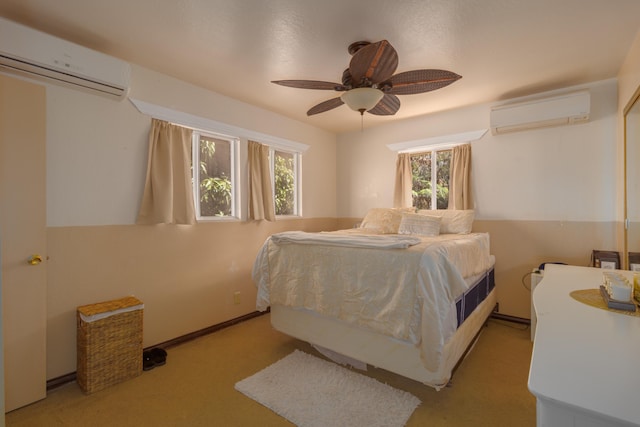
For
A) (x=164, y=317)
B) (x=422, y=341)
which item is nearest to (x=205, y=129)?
(x=164, y=317)

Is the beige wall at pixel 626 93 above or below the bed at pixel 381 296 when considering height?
above

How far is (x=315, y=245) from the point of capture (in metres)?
2.26

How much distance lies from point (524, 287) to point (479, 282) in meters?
0.92

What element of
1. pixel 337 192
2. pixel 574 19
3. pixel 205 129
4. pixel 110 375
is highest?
pixel 574 19

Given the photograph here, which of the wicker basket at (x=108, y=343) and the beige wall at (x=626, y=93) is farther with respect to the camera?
the beige wall at (x=626, y=93)

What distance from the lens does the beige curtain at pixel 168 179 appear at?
2492mm

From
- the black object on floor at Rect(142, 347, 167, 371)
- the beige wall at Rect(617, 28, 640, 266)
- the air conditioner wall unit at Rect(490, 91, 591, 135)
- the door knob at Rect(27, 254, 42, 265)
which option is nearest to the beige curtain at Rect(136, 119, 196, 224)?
the door knob at Rect(27, 254, 42, 265)

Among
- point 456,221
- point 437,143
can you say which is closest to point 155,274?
point 456,221

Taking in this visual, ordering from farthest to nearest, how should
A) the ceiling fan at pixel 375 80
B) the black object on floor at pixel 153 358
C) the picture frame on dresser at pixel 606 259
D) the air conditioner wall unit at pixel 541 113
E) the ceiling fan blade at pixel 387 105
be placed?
the air conditioner wall unit at pixel 541 113 < the picture frame on dresser at pixel 606 259 < the ceiling fan blade at pixel 387 105 < the black object on floor at pixel 153 358 < the ceiling fan at pixel 375 80

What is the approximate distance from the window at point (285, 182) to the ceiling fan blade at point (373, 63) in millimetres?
2029

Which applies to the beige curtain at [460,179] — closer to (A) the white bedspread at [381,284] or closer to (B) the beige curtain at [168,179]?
(A) the white bedspread at [381,284]

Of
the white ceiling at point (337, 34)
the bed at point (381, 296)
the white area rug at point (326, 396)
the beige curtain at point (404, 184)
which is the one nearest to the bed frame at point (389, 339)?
the bed at point (381, 296)

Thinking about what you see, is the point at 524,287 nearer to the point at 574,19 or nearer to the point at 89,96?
the point at 574,19

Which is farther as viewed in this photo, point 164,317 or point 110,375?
point 164,317
